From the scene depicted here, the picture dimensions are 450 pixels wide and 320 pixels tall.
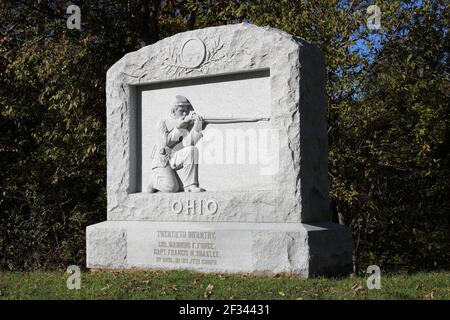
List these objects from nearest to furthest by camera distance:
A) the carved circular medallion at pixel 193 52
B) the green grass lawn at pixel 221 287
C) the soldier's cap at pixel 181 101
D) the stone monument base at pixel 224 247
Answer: the green grass lawn at pixel 221 287, the stone monument base at pixel 224 247, the carved circular medallion at pixel 193 52, the soldier's cap at pixel 181 101

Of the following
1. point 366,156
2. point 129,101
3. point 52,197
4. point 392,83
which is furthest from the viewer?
point 52,197

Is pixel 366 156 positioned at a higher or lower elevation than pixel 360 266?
higher

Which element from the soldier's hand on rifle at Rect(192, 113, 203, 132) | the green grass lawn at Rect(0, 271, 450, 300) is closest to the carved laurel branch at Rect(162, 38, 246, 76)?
the soldier's hand on rifle at Rect(192, 113, 203, 132)

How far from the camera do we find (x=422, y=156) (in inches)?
410

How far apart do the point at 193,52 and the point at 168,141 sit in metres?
1.18

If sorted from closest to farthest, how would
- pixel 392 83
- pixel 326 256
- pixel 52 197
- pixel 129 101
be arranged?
pixel 326 256
pixel 129 101
pixel 392 83
pixel 52 197

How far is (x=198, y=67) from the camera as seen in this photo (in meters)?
7.59

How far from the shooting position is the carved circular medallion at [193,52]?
7.59m

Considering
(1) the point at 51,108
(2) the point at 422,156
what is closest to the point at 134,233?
(1) the point at 51,108

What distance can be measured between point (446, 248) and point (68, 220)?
25.3 ft

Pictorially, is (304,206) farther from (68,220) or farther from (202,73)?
(68,220)

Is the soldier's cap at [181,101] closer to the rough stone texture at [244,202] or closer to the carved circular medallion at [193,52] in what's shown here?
the rough stone texture at [244,202]

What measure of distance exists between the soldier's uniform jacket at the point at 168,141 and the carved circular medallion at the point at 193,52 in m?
0.81

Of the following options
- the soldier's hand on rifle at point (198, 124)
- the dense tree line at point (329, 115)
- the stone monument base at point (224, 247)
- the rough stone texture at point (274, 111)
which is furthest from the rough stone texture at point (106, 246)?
Answer: the dense tree line at point (329, 115)
